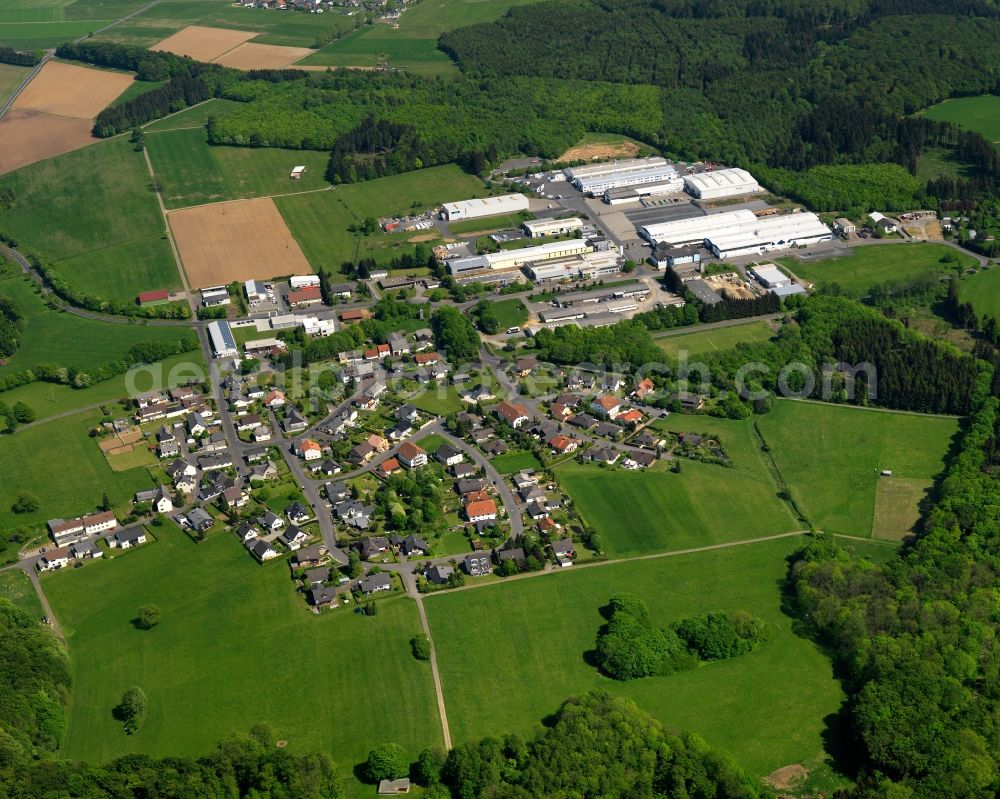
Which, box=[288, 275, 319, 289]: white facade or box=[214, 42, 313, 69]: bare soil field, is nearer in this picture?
box=[288, 275, 319, 289]: white facade

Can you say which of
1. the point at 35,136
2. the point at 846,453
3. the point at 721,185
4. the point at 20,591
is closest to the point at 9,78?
the point at 35,136

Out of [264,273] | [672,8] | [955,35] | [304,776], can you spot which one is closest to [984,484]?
[304,776]

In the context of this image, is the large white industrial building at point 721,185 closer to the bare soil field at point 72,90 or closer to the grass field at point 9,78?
the bare soil field at point 72,90

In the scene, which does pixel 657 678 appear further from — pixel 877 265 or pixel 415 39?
pixel 415 39

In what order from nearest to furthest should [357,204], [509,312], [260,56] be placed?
[509,312], [357,204], [260,56]

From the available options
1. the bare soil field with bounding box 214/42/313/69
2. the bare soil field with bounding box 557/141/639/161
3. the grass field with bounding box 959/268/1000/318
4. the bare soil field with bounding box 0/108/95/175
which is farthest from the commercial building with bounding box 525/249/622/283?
the bare soil field with bounding box 214/42/313/69

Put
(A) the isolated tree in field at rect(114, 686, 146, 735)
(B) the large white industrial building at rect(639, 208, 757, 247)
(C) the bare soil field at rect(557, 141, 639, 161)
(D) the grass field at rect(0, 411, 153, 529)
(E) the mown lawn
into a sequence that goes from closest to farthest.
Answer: (A) the isolated tree in field at rect(114, 686, 146, 735), (D) the grass field at rect(0, 411, 153, 529), (E) the mown lawn, (B) the large white industrial building at rect(639, 208, 757, 247), (C) the bare soil field at rect(557, 141, 639, 161)

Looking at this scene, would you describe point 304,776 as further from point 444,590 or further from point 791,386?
point 791,386

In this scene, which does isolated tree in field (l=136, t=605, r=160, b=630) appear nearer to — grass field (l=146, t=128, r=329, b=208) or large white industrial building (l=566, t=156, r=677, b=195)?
grass field (l=146, t=128, r=329, b=208)
